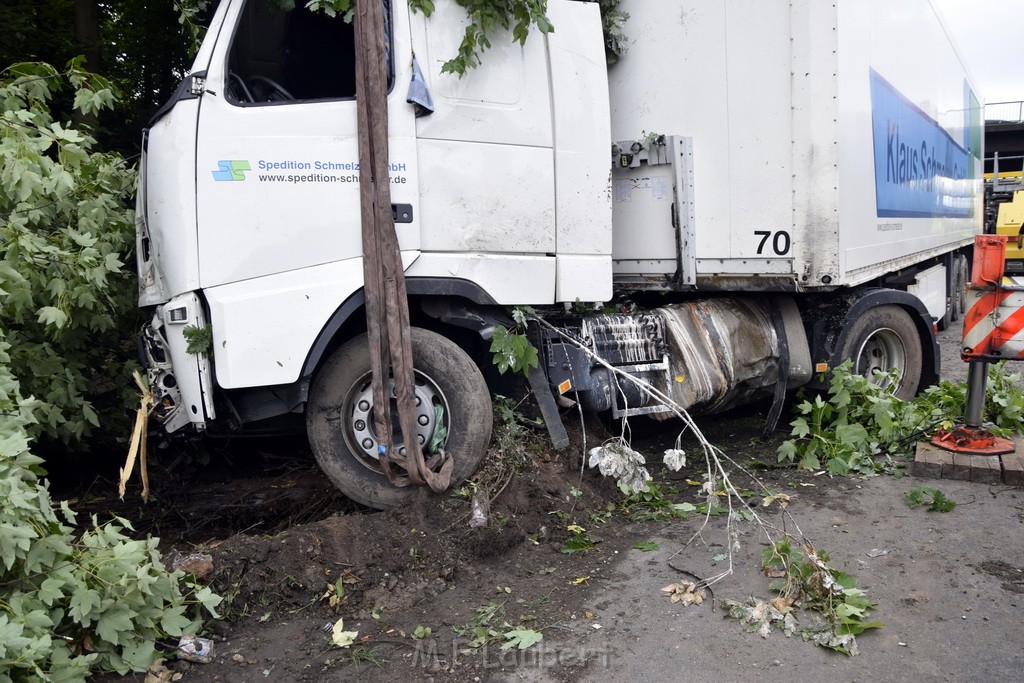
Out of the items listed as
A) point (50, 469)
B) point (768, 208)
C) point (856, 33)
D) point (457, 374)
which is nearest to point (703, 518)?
point (457, 374)

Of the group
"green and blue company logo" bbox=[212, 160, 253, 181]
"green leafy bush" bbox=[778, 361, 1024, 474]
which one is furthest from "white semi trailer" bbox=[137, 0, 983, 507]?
"green leafy bush" bbox=[778, 361, 1024, 474]

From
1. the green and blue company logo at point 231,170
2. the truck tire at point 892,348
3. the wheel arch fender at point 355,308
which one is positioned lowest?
the truck tire at point 892,348

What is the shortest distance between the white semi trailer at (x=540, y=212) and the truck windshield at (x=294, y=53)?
0.04ft

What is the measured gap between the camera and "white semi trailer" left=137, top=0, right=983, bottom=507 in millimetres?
3861

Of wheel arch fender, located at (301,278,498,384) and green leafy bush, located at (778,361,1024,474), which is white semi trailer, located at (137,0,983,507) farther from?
green leafy bush, located at (778,361,1024,474)

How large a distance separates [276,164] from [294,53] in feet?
2.83

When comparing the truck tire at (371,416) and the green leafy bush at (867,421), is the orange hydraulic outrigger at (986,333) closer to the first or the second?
the green leafy bush at (867,421)

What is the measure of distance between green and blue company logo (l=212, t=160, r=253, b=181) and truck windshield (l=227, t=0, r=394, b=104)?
40 centimetres

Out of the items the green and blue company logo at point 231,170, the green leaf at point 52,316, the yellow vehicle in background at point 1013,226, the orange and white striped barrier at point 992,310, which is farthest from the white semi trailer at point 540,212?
the yellow vehicle in background at point 1013,226

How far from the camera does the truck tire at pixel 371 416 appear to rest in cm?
416

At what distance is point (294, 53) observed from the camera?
4348 mm

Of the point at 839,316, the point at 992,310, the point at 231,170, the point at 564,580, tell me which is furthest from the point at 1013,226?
the point at 231,170

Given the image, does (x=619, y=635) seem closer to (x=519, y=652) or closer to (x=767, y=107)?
(x=519, y=652)

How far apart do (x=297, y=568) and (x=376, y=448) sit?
2.40ft
